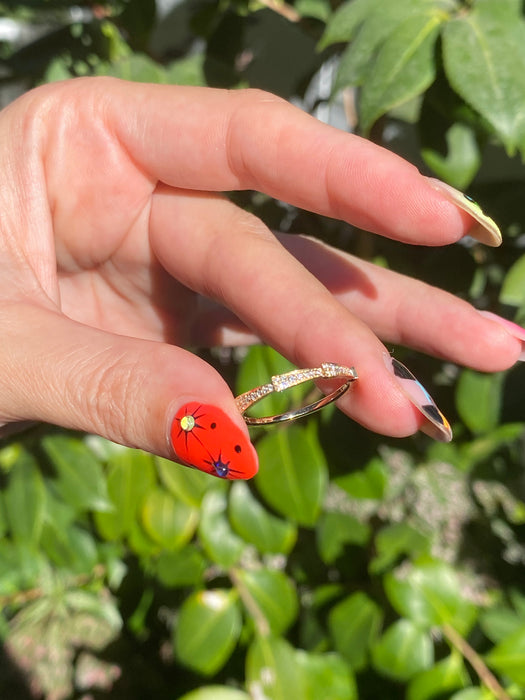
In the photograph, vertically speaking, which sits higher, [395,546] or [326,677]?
[395,546]

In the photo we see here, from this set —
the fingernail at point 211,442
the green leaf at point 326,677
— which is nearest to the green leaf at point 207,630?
the green leaf at point 326,677

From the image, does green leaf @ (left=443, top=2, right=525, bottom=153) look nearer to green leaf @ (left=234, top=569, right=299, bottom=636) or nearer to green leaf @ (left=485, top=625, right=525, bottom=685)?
green leaf @ (left=485, top=625, right=525, bottom=685)

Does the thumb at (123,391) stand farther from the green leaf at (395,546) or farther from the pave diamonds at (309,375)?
the green leaf at (395,546)

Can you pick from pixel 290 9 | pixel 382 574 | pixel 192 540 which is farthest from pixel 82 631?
pixel 290 9

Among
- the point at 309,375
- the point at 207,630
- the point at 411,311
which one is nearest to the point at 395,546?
the point at 207,630

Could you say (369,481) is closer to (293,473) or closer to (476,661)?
(293,473)

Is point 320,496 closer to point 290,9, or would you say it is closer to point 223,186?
point 223,186

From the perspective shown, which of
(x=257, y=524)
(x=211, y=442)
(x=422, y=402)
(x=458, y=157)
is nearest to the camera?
(x=211, y=442)

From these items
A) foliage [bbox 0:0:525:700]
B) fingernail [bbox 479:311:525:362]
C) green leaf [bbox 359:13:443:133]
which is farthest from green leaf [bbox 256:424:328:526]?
green leaf [bbox 359:13:443:133]
